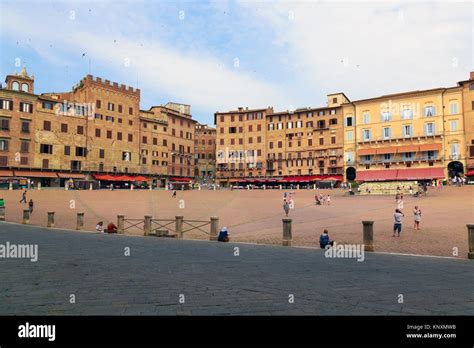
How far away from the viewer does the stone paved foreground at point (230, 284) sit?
18.5ft

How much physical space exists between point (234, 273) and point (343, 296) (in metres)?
2.89

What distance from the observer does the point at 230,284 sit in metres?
7.24

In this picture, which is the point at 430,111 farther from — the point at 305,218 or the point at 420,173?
the point at 305,218

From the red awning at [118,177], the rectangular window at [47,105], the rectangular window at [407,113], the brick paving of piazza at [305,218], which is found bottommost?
the brick paving of piazza at [305,218]

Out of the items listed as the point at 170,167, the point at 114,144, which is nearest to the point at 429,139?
the point at 170,167

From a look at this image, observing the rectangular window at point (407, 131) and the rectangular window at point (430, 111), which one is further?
the rectangular window at point (407, 131)

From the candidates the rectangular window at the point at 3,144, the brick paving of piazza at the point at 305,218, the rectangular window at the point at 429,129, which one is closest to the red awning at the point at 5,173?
the rectangular window at the point at 3,144

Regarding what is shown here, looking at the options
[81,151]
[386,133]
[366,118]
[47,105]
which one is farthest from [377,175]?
[47,105]

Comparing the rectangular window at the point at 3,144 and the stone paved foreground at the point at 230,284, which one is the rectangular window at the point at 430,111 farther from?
the rectangular window at the point at 3,144

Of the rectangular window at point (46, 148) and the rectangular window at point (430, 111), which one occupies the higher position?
the rectangular window at point (430, 111)

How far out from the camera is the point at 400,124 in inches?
2287

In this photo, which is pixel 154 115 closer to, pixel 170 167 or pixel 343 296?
pixel 170 167

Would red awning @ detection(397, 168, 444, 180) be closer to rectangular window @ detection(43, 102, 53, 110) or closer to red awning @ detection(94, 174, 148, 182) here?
red awning @ detection(94, 174, 148, 182)

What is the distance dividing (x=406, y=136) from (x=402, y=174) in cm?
636
